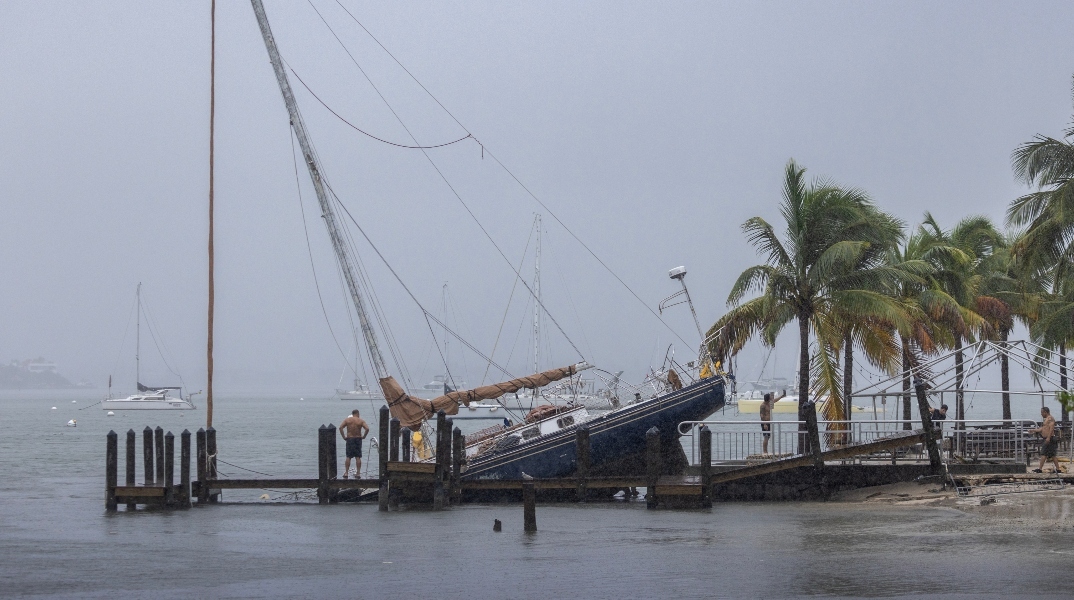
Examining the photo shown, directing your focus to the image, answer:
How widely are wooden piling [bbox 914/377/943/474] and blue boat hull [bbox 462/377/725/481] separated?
6.56m

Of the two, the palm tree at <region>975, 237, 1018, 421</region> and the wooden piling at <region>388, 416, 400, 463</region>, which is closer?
the wooden piling at <region>388, 416, 400, 463</region>

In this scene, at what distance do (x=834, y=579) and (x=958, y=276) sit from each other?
25719 millimetres

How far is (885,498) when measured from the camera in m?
29.1

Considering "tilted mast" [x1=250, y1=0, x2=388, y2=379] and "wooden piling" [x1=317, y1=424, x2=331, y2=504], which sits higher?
"tilted mast" [x1=250, y1=0, x2=388, y2=379]

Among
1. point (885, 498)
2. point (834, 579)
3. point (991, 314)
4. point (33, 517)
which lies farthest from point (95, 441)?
point (834, 579)

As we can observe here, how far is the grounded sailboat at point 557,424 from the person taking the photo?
104ft

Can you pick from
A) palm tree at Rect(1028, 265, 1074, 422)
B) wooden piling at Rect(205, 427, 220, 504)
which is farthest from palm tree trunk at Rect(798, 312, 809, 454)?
wooden piling at Rect(205, 427, 220, 504)

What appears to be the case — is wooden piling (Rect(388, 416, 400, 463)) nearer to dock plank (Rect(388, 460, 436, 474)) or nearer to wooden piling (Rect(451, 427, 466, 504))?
dock plank (Rect(388, 460, 436, 474))

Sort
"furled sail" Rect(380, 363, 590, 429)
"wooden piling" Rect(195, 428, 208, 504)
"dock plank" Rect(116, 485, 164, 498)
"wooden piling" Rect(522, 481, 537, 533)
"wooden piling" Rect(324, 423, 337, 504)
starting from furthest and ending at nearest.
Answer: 1. "furled sail" Rect(380, 363, 590, 429)
2. "wooden piling" Rect(195, 428, 208, 504)
3. "wooden piling" Rect(324, 423, 337, 504)
4. "dock plank" Rect(116, 485, 164, 498)
5. "wooden piling" Rect(522, 481, 537, 533)

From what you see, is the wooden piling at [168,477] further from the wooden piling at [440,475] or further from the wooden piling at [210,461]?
the wooden piling at [440,475]

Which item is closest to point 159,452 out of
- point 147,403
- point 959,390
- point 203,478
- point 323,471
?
point 203,478

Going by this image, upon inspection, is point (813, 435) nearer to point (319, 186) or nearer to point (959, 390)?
point (959, 390)

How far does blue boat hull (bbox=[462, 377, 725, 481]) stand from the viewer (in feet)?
104

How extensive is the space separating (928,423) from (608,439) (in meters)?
8.61
